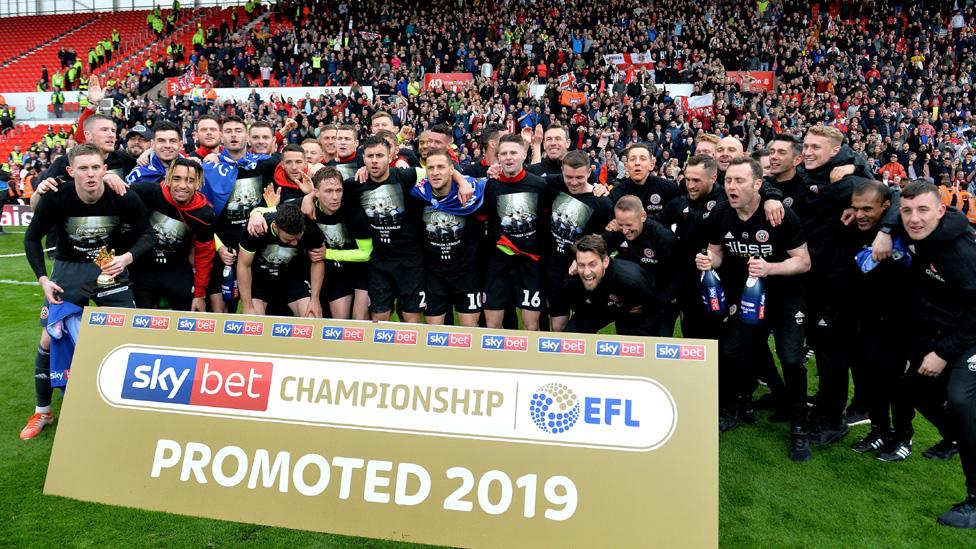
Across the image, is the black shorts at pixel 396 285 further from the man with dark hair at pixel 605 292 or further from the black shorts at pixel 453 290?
the man with dark hair at pixel 605 292

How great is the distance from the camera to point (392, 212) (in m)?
5.58

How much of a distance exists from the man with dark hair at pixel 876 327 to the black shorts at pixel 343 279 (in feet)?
13.9

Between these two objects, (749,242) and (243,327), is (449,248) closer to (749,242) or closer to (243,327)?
(243,327)

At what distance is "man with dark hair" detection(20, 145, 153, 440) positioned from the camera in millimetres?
4895

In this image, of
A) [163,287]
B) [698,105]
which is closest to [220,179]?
[163,287]

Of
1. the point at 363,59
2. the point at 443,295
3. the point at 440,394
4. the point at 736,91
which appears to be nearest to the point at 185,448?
the point at 440,394

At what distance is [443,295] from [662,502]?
9.71 ft

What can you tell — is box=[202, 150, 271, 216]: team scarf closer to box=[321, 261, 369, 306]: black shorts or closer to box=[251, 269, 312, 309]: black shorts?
box=[251, 269, 312, 309]: black shorts

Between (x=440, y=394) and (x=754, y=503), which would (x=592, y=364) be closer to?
(x=440, y=394)

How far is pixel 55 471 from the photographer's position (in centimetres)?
405

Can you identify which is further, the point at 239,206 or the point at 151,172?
the point at 151,172

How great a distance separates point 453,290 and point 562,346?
2.19 metres

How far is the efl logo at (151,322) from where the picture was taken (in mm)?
4230

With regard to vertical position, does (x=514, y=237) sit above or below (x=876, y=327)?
above
